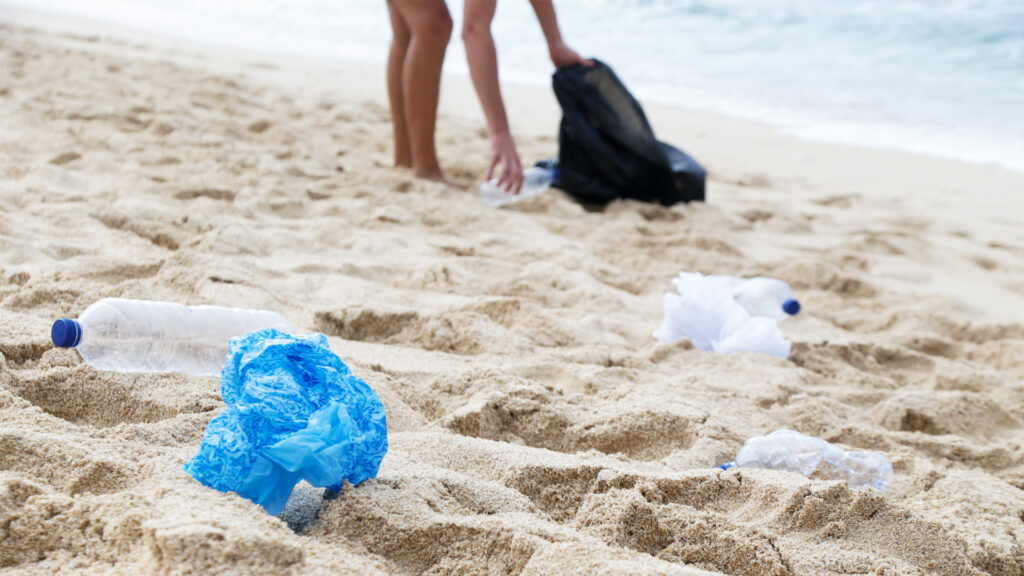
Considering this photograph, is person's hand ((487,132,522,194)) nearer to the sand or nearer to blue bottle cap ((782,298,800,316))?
the sand

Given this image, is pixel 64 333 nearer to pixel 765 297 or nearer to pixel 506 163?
pixel 765 297

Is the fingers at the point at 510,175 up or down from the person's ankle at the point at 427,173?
up

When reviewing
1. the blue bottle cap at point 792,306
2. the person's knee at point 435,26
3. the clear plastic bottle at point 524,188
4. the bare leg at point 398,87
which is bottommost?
the blue bottle cap at point 792,306

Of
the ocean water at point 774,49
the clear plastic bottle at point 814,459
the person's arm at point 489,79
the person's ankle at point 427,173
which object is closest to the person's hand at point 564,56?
the person's arm at point 489,79

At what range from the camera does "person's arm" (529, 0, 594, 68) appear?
11.1ft

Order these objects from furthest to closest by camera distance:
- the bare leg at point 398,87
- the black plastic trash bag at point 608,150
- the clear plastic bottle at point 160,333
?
the bare leg at point 398,87, the black plastic trash bag at point 608,150, the clear plastic bottle at point 160,333

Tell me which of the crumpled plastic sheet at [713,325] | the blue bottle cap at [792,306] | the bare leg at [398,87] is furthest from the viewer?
the bare leg at [398,87]

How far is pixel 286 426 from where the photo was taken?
1.09 meters

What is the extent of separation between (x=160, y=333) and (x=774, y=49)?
9210mm

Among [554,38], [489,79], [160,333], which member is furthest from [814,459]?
[554,38]

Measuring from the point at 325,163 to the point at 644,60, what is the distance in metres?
6.28

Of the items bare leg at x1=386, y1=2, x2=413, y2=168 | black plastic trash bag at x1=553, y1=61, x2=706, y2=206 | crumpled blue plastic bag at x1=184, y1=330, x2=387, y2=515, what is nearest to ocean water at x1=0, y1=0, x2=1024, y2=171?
black plastic trash bag at x1=553, y1=61, x2=706, y2=206

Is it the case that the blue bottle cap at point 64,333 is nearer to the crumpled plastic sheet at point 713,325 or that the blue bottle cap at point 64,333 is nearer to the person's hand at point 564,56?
the crumpled plastic sheet at point 713,325

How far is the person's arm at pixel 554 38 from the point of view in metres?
3.39
